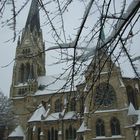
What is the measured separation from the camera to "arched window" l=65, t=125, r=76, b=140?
36344 mm

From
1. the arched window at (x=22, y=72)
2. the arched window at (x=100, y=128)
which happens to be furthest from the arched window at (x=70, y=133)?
the arched window at (x=22, y=72)

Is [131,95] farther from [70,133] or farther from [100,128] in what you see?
[70,133]

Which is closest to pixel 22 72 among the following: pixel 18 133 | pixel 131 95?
pixel 18 133

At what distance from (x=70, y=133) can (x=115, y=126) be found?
735cm

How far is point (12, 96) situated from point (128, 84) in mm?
20270

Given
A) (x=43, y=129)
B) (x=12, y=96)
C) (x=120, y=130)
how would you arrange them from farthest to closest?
(x=12, y=96) → (x=43, y=129) → (x=120, y=130)

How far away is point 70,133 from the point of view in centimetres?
3688

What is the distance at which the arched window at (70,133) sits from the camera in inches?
1431

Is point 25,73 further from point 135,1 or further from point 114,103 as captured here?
point 135,1

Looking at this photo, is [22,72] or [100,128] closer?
[100,128]

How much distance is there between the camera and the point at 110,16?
4582 mm

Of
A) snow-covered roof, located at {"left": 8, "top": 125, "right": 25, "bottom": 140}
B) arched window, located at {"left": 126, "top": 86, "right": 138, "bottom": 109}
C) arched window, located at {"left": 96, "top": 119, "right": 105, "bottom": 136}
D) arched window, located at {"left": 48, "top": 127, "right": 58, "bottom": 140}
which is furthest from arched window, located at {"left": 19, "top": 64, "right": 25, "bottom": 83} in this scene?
arched window, located at {"left": 126, "top": 86, "right": 138, "bottom": 109}

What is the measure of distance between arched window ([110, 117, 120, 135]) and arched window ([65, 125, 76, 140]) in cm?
623

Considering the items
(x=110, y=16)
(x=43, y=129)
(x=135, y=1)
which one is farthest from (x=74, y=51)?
(x=43, y=129)
